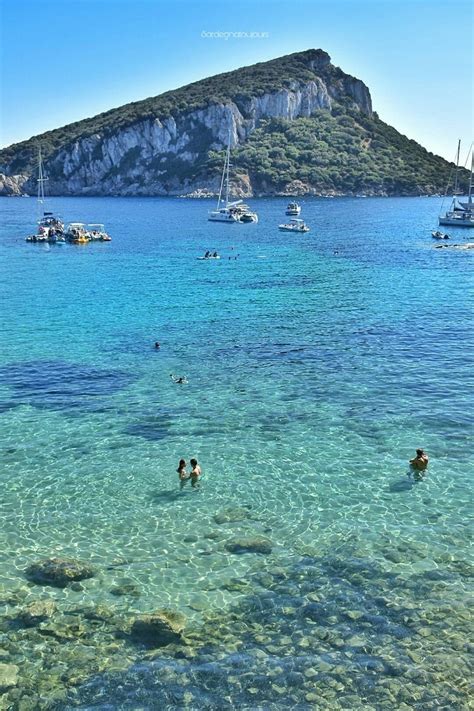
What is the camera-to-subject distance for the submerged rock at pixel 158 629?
15320mm

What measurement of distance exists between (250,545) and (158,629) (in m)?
4.39

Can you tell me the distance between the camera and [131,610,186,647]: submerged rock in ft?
50.3

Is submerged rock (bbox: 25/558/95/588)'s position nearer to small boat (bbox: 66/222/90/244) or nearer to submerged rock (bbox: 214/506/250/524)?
submerged rock (bbox: 214/506/250/524)

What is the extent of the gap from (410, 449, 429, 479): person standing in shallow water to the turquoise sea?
46 centimetres

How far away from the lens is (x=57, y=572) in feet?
58.3

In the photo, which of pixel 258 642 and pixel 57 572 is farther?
pixel 57 572

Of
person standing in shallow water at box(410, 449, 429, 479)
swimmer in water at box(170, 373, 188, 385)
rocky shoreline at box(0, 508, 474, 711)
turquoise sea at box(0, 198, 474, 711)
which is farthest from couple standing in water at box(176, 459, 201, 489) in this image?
swimmer in water at box(170, 373, 188, 385)

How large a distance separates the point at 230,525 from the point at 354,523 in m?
4.00

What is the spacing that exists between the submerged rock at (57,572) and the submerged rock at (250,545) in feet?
13.6

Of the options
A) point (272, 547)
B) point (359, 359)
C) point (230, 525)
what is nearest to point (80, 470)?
point (230, 525)

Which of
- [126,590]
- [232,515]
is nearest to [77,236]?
[232,515]

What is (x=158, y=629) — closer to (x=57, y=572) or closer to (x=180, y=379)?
(x=57, y=572)

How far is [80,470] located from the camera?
2420 centimetres

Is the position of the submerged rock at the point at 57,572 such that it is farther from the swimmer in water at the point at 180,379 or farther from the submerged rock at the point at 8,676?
the swimmer in water at the point at 180,379
